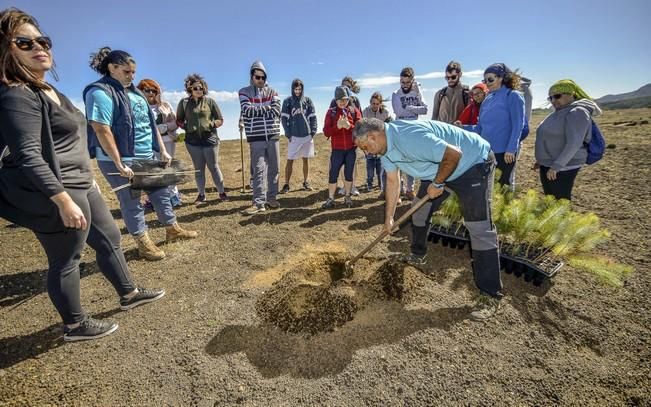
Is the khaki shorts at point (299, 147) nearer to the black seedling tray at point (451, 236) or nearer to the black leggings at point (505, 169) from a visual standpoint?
the black seedling tray at point (451, 236)

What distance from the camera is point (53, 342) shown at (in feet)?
8.79

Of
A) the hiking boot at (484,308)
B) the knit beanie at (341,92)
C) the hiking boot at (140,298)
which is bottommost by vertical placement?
the hiking boot at (484,308)

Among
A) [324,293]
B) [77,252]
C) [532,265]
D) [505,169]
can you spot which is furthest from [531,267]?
[77,252]

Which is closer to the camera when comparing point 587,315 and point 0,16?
point 0,16

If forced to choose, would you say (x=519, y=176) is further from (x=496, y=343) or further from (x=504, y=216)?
(x=496, y=343)

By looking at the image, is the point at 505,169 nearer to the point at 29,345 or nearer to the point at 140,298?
the point at 140,298

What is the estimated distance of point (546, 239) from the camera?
343 centimetres

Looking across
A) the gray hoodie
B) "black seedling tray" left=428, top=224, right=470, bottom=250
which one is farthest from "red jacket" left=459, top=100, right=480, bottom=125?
"black seedling tray" left=428, top=224, right=470, bottom=250

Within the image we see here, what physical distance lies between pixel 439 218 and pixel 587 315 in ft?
5.95

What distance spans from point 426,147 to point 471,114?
294cm

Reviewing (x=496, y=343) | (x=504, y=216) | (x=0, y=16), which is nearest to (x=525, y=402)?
(x=496, y=343)

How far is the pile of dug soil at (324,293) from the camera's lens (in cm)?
287

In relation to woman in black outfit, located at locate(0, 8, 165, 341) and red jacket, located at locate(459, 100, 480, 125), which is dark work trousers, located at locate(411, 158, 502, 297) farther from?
woman in black outfit, located at locate(0, 8, 165, 341)

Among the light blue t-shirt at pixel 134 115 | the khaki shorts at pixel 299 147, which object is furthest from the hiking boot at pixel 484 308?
the khaki shorts at pixel 299 147
